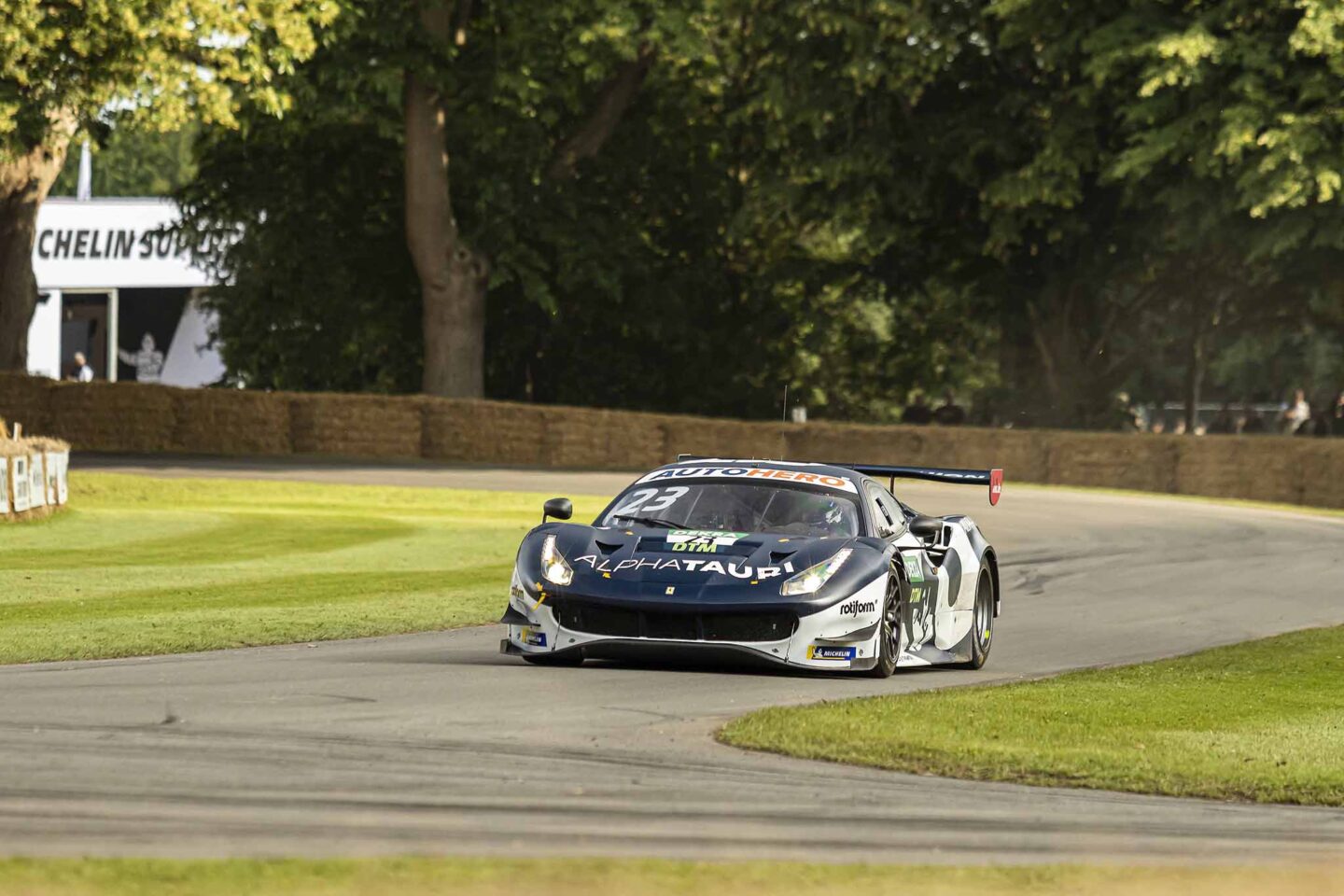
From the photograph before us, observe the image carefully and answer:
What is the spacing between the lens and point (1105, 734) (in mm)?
10320

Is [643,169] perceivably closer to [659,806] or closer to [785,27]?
[785,27]

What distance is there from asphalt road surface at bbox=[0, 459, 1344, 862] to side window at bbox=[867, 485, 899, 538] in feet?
2.95

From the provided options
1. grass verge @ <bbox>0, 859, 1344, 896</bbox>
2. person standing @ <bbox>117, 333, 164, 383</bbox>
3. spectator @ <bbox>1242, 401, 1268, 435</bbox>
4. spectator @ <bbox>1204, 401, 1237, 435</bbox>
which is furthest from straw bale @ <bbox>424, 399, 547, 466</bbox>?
grass verge @ <bbox>0, 859, 1344, 896</bbox>

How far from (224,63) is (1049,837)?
94.8 feet

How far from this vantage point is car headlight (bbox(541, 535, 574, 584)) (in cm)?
1184

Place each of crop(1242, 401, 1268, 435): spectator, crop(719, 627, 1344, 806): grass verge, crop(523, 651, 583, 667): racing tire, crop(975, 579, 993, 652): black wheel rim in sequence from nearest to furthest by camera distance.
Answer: crop(719, 627, 1344, 806): grass verge, crop(523, 651, 583, 667): racing tire, crop(975, 579, 993, 652): black wheel rim, crop(1242, 401, 1268, 435): spectator

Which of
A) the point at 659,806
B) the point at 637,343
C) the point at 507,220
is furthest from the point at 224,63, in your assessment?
the point at 659,806

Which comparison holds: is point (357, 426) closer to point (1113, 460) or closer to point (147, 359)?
point (1113, 460)

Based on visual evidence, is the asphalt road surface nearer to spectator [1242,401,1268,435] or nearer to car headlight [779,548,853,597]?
car headlight [779,548,853,597]

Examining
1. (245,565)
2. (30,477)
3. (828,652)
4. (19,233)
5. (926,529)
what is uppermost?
(19,233)

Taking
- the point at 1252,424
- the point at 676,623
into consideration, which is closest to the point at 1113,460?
the point at 1252,424

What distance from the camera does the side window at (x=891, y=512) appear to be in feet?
43.7

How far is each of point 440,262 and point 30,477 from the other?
19.9 meters

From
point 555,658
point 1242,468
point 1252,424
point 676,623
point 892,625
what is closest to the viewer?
point 676,623
